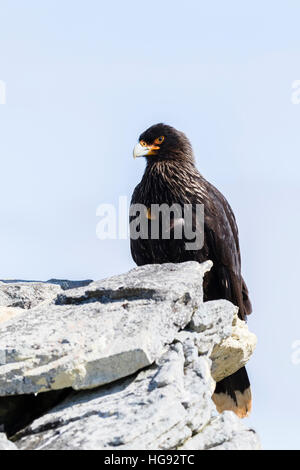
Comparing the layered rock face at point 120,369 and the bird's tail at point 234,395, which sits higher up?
the layered rock face at point 120,369

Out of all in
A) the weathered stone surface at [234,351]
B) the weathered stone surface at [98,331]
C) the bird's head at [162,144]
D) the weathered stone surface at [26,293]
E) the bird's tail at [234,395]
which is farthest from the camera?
the bird's head at [162,144]

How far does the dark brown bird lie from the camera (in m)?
9.70

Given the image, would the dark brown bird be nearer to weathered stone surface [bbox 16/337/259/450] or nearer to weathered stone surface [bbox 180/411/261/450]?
weathered stone surface [bbox 16/337/259/450]

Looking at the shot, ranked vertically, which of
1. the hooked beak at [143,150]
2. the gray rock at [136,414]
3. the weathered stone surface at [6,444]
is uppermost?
the hooked beak at [143,150]

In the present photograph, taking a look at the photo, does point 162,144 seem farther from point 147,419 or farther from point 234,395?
point 147,419

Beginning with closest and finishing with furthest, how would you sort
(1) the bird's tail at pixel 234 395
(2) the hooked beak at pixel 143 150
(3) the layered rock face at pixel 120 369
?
(3) the layered rock face at pixel 120 369 < (1) the bird's tail at pixel 234 395 < (2) the hooked beak at pixel 143 150

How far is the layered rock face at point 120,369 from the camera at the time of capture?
6340mm

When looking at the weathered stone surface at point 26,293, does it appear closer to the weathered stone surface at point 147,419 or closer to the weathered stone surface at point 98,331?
the weathered stone surface at point 98,331

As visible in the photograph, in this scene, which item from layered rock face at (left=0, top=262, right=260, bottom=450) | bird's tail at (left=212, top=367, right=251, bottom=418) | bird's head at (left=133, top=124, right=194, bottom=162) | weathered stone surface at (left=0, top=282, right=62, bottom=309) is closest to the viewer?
layered rock face at (left=0, top=262, right=260, bottom=450)

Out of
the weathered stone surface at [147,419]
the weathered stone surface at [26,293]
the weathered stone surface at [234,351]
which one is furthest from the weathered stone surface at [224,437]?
the weathered stone surface at [26,293]

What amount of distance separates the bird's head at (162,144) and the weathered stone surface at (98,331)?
269 centimetres

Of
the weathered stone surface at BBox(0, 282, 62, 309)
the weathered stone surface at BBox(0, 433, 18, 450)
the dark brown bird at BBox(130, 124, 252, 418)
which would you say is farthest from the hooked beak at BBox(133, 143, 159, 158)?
Answer: the weathered stone surface at BBox(0, 433, 18, 450)

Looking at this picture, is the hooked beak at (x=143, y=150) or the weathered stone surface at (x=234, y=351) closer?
the weathered stone surface at (x=234, y=351)
